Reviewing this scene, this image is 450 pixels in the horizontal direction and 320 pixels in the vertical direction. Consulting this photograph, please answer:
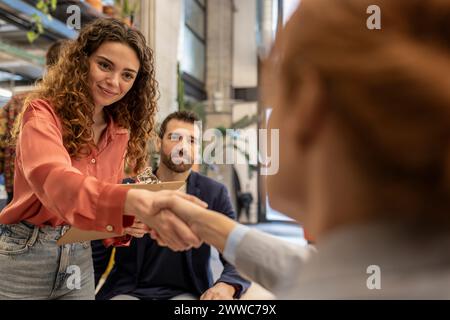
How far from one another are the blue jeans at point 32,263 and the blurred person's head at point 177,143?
26 cm

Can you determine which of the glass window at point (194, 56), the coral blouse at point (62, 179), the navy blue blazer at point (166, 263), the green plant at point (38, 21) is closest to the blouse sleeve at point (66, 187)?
the coral blouse at point (62, 179)

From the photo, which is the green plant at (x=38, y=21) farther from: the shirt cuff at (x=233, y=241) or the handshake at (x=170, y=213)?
the shirt cuff at (x=233, y=241)

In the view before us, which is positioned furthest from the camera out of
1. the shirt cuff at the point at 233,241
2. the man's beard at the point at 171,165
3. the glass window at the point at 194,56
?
the glass window at the point at 194,56

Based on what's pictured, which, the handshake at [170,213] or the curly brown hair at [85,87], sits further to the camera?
the curly brown hair at [85,87]

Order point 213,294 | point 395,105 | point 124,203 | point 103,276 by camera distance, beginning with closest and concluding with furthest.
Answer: point 395,105 → point 124,203 → point 213,294 → point 103,276

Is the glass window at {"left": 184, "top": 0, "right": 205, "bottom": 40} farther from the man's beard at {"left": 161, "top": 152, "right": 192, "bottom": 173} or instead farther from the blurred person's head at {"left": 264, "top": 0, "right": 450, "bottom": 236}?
the blurred person's head at {"left": 264, "top": 0, "right": 450, "bottom": 236}

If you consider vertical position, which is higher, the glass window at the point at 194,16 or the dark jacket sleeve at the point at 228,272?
the glass window at the point at 194,16

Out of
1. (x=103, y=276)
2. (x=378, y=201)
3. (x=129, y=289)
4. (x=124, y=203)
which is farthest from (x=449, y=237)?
(x=103, y=276)

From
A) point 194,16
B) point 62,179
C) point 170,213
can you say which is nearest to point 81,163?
point 62,179

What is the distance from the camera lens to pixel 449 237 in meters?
0.36

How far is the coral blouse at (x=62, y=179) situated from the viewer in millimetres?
580

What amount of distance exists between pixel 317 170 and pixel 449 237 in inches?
5.5

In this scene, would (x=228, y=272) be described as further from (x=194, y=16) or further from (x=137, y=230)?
(x=194, y=16)
